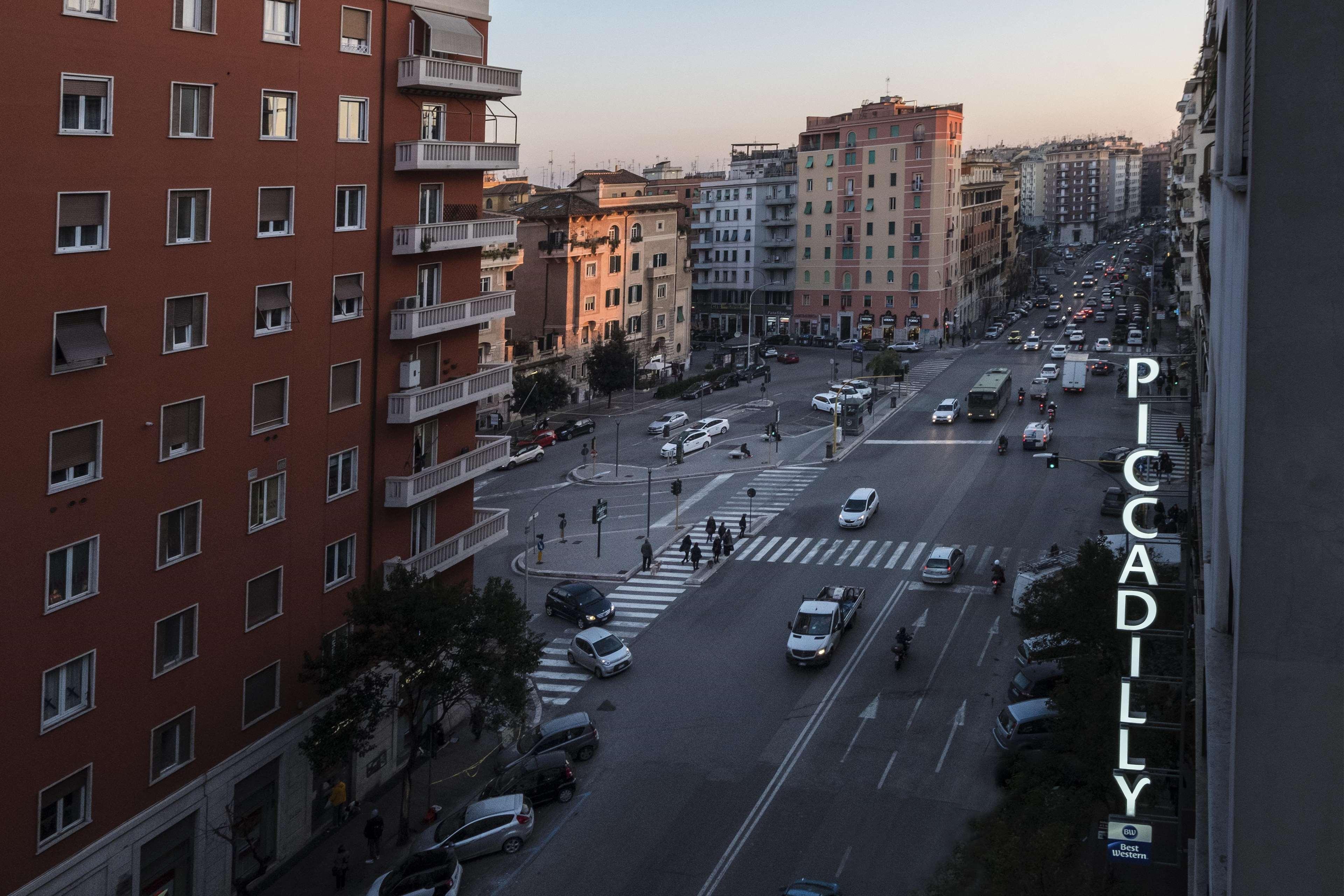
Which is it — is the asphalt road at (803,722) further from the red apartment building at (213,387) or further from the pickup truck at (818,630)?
the red apartment building at (213,387)

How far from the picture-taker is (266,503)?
87.3 ft

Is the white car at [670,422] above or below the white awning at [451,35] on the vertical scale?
below

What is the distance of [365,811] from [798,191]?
337 feet

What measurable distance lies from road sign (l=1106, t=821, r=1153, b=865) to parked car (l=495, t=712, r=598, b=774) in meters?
14.5

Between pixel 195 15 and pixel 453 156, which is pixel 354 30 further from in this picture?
pixel 195 15

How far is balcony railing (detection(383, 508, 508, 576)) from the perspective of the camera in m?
30.9

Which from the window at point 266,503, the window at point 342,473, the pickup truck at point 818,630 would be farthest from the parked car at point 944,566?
the window at point 266,503

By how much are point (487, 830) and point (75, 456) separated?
1177 centimetres

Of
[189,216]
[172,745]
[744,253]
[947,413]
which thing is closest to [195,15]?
[189,216]

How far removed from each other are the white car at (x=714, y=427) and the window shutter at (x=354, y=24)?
4399 centimetres

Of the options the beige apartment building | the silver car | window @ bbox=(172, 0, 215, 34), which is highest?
the beige apartment building

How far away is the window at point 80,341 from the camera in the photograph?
20938mm

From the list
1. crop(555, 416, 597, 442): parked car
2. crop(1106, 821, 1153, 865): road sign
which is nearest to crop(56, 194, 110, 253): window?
crop(1106, 821, 1153, 865): road sign

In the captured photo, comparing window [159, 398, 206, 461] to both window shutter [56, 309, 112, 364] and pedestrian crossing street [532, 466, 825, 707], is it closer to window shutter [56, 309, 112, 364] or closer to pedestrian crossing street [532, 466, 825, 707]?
window shutter [56, 309, 112, 364]
